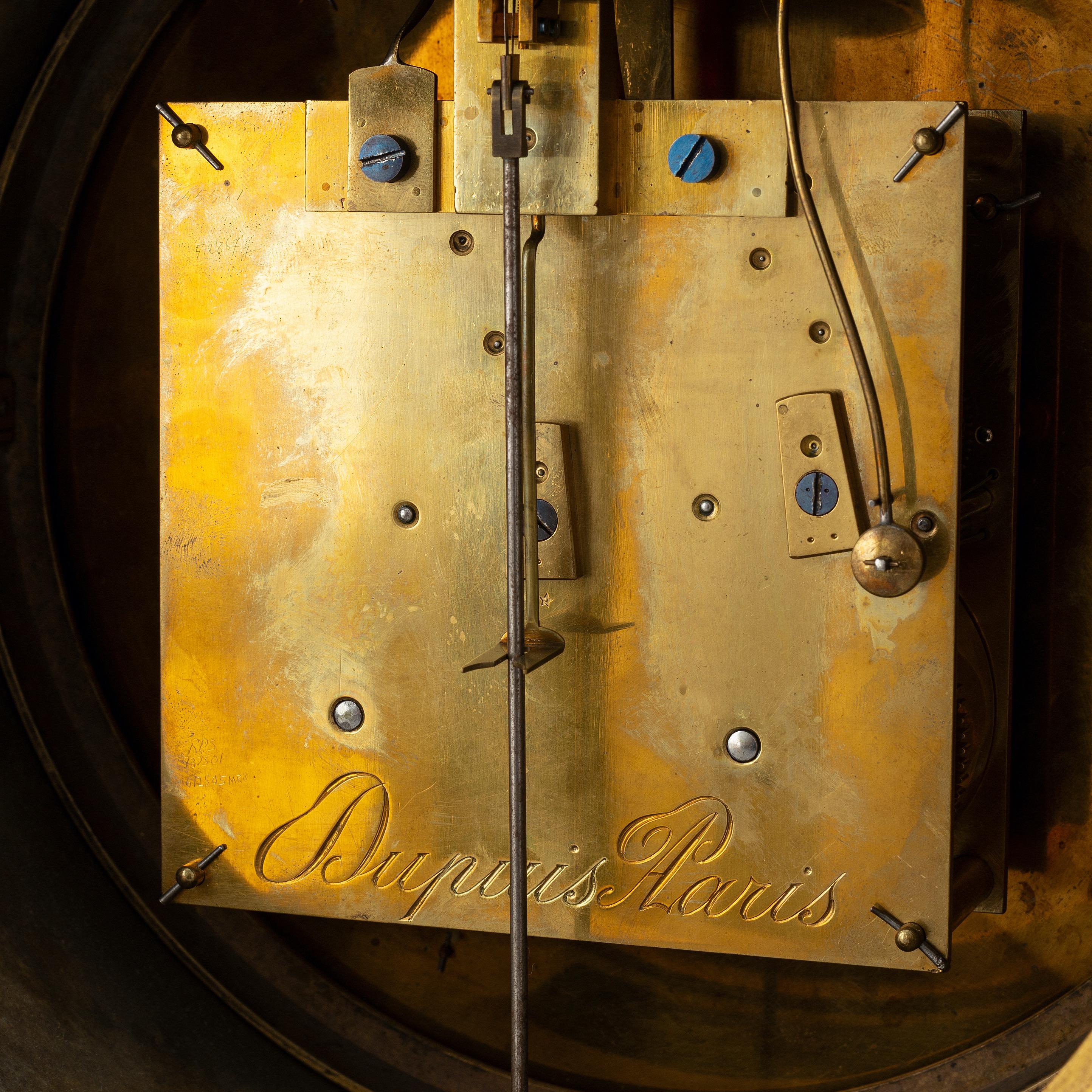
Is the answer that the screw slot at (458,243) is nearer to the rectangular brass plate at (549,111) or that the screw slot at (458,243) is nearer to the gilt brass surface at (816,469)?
the rectangular brass plate at (549,111)

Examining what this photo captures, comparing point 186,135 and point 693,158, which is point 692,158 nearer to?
point 693,158

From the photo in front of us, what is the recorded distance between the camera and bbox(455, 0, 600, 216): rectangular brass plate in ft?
3.44

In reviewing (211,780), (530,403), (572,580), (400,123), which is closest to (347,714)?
(211,780)

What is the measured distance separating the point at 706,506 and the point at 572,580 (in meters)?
0.16

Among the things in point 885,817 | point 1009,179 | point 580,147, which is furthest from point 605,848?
point 1009,179

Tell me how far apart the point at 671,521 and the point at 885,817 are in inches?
14.8

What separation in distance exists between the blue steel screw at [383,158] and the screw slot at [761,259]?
37cm

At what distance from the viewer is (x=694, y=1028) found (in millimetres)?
1422

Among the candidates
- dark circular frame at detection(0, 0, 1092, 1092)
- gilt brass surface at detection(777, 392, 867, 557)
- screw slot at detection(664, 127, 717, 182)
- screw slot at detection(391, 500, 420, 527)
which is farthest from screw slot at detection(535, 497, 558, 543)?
dark circular frame at detection(0, 0, 1092, 1092)

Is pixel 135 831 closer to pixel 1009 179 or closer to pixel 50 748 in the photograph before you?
pixel 50 748

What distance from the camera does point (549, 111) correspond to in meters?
1.05

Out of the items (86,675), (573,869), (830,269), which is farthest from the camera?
(86,675)

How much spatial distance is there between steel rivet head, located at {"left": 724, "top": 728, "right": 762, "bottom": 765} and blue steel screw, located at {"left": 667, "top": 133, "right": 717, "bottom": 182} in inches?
22.3

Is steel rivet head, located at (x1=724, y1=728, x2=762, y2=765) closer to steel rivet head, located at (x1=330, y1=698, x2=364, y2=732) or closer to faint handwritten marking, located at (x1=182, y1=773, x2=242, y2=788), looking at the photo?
steel rivet head, located at (x1=330, y1=698, x2=364, y2=732)
